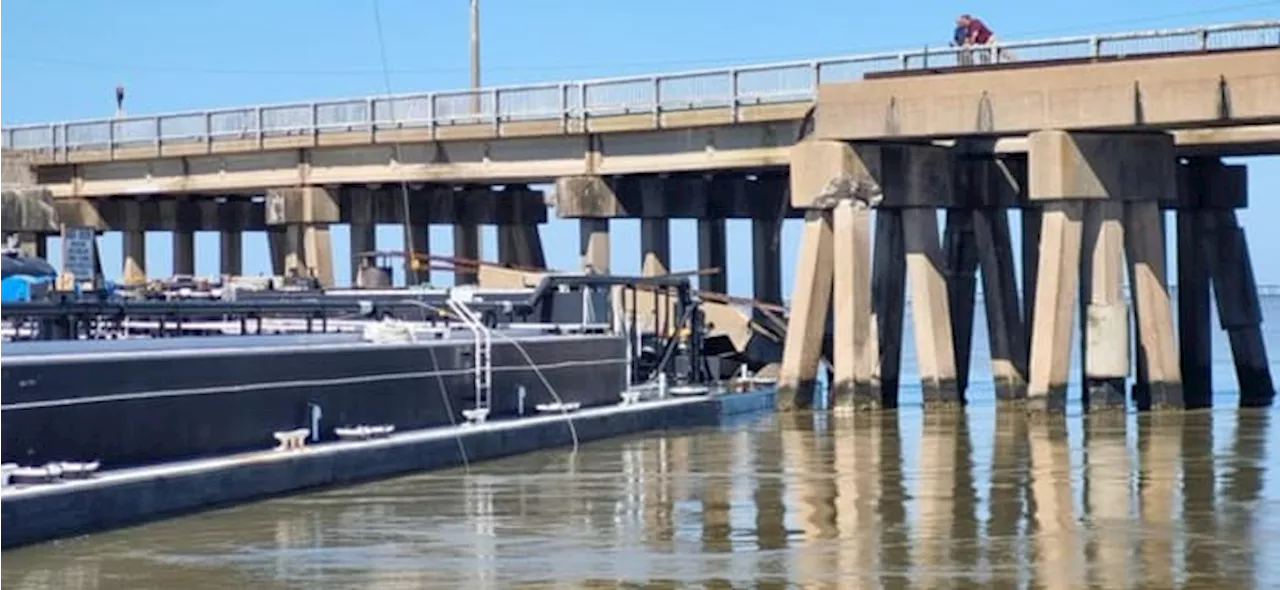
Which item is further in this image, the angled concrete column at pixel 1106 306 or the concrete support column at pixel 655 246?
the concrete support column at pixel 655 246

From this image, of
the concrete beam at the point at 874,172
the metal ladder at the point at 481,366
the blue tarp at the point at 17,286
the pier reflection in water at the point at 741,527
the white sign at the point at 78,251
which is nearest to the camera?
the pier reflection in water at the point at 741,527

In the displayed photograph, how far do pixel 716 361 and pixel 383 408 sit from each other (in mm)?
21415

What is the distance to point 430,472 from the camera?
26734 mm

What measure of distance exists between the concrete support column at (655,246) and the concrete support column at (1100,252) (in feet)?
42.4

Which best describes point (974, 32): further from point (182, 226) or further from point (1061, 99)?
point (182, 226)

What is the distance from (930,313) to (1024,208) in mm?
6567

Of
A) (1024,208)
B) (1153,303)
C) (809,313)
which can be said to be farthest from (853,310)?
(1024,208)

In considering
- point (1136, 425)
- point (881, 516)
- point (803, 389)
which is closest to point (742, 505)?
point (881, 516)

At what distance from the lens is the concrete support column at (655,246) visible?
→ 4978 centimetres

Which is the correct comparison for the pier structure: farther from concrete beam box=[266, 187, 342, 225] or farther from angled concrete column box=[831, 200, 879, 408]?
concrete beam box=[266, 187, 342, 225]

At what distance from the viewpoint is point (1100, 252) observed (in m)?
37.6

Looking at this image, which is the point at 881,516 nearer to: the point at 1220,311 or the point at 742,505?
the point at 742,505

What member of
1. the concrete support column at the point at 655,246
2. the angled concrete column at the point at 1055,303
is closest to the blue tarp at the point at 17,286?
the angled concrete column at the point at 1055,303

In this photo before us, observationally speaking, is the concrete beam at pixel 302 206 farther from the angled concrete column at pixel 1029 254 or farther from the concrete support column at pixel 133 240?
the angled concrete column at pixel 1029 254
